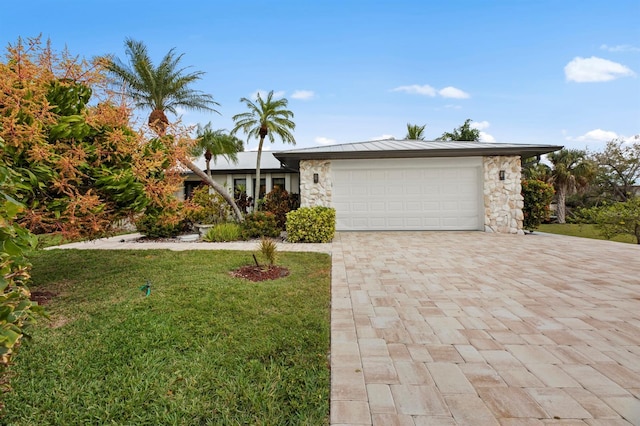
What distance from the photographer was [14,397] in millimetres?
2072

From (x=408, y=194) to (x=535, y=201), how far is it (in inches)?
180

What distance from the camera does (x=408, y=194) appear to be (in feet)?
35.1

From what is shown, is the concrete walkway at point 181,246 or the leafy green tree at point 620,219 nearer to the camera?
the concrete walkway at point 181,246

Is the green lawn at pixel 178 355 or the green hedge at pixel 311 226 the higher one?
the green hedge at pixel 311 226

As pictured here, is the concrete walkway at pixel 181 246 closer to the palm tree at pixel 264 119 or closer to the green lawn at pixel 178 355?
the green lawn at pixel 178 355

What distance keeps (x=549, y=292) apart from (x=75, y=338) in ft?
19.8

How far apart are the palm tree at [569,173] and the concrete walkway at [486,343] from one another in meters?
16.2

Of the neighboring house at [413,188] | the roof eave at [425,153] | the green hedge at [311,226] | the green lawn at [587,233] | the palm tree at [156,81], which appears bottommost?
the green lawn at [587,233]

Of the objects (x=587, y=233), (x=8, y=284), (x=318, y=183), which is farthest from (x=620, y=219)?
(x=8, y=284)

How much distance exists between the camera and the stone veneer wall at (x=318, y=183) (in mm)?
10727

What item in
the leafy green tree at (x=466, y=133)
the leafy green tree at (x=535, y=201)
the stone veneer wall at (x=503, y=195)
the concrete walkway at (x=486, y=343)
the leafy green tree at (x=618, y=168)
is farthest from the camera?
the leafy green tree at (x=466, y=133)

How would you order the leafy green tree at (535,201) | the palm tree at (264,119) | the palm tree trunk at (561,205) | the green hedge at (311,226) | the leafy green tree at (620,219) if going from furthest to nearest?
the palm tree trunk at (561,205), the palm tree at (264,119), the leafy green tree at (535,201), the leafy green tree at (620,219), the green hedge at (311,226)

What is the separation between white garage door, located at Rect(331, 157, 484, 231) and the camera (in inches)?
417

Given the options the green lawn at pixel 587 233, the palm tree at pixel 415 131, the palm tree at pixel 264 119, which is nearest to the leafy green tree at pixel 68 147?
the palm tree at pixel 264 119
